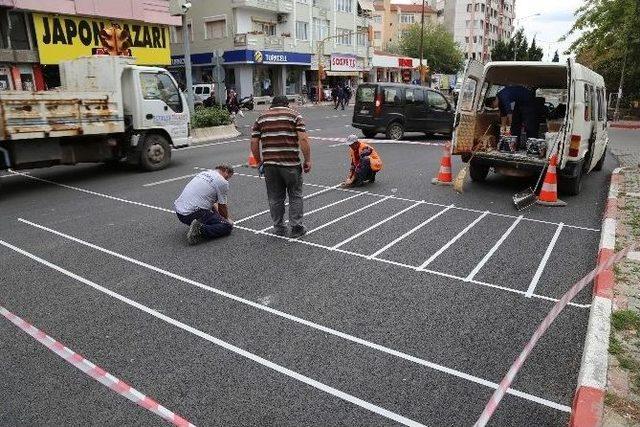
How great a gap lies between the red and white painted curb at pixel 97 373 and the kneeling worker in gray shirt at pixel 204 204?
88.5 inches

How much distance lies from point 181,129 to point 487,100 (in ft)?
23.1

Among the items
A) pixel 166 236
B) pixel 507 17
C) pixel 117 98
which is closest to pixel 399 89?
Result: pixel 117 98

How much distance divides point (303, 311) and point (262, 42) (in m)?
36.4

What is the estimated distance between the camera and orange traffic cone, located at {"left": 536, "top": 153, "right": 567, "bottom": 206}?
8.02 m

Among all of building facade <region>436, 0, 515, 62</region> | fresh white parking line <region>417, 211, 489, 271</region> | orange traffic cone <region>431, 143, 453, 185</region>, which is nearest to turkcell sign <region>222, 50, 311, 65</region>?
orange traffic cone <region>431, 143, 453, 185</region>

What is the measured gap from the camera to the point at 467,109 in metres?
9.86

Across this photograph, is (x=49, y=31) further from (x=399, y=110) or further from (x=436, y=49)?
(x=436, y=49)

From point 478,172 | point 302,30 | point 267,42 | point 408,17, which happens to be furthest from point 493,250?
point 408,17

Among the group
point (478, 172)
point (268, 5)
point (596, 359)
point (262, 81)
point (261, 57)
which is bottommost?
point (596, 359)

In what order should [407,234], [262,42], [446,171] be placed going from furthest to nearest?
1. [262,42]
2. [446,171]
3. [407,234]

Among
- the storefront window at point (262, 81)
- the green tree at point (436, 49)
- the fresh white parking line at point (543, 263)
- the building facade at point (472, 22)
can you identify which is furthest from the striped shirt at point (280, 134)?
the building facade at point (472, 22)

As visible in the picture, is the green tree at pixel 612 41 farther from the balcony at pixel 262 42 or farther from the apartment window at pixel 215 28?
the apartment window at pixel 215 28

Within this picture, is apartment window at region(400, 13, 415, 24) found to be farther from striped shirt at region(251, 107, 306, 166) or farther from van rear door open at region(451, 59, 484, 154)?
Answer: striped shirt at region(251, 107, 306, 166)

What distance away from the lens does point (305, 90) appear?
43.0 m
